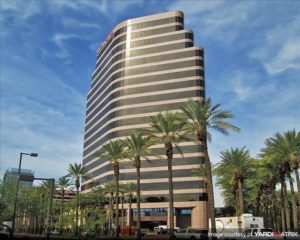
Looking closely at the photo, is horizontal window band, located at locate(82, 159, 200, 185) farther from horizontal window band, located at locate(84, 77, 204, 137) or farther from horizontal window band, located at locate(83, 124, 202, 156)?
horizontal window band, located at locate(84, 77, 204, 137)

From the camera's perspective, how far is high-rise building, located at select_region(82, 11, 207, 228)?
10338 centimetres

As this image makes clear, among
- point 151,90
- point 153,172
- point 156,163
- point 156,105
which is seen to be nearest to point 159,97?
point 156,105

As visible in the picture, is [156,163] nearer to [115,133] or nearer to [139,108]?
[115,133]

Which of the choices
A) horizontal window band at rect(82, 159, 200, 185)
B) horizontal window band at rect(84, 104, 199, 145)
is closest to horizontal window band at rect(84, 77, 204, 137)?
horizontal window band at rect(84, 104, 199, 145)

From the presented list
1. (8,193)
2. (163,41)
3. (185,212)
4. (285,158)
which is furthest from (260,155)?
(8,193)

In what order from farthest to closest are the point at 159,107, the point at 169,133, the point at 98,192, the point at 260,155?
the point at 159,107
the point at 98,192
the point at 260,155
the point at 169,133

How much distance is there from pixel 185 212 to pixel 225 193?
51.5 ft

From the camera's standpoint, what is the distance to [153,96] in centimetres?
11331

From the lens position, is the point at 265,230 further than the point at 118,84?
No

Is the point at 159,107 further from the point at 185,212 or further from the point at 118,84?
the point at 185,212

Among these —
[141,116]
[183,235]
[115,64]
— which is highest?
[115,64]

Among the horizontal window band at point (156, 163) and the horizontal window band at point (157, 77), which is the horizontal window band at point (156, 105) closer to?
the horizontal window band at point (157, 77)

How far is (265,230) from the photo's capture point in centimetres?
4316

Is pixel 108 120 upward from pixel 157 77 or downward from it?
downward
